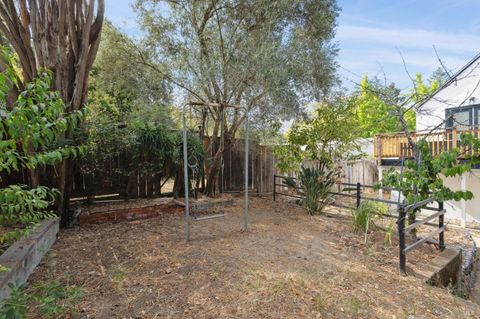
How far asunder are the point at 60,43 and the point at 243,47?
322 cm

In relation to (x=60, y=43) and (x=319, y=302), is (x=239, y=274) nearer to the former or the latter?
(x=319, y=302)

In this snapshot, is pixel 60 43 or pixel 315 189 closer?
pixel 60 43

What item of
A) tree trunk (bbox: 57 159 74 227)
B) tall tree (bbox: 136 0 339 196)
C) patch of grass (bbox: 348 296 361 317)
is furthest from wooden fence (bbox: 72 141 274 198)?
patch of grass (bbox: 348 296 361 317)

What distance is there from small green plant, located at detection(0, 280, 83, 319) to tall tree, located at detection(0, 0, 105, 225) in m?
2.40

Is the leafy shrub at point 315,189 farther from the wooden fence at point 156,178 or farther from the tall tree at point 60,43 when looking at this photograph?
the tall tree at point 60,43

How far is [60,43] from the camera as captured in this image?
4.16m

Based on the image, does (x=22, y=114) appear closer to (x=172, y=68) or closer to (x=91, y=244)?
(x=91, y=244)

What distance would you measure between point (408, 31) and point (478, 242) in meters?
4.80

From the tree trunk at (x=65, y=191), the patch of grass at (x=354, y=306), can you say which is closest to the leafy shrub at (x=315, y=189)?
the patch of grass at (x=354, y=306)

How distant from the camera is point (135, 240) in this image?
3.94 m

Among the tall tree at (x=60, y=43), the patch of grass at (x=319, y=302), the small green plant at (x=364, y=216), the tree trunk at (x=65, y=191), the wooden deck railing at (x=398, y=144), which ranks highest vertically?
the tall tree at (x=60, y=43)

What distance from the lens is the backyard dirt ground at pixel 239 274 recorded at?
2.32 meters

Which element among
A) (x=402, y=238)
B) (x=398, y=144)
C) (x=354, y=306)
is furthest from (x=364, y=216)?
(x=398, y=144)

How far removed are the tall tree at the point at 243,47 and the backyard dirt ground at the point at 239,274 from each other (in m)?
2.99
